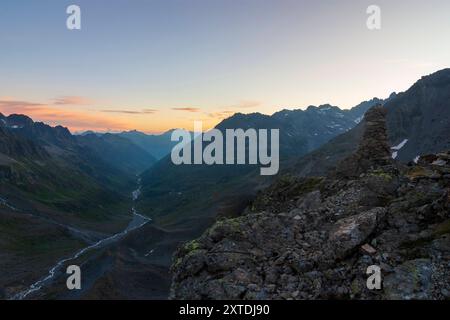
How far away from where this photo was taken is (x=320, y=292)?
17.6 meters

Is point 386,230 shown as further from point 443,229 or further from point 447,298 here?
point 447,298

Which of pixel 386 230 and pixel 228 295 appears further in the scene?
pixel 386 230

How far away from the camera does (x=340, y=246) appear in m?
19.3

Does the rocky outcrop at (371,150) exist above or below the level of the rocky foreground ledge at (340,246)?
above

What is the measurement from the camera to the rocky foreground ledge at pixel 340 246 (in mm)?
17469

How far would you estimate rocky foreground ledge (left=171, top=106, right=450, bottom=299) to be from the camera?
688 inches

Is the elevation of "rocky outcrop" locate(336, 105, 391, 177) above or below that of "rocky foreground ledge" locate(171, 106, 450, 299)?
above

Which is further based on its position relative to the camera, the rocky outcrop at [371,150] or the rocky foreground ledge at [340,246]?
the rocky outcrop at [371,150]

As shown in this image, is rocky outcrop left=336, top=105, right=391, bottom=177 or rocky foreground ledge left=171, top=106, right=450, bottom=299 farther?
rocky outcrop left=336, top=105, right=391, bottom=177
